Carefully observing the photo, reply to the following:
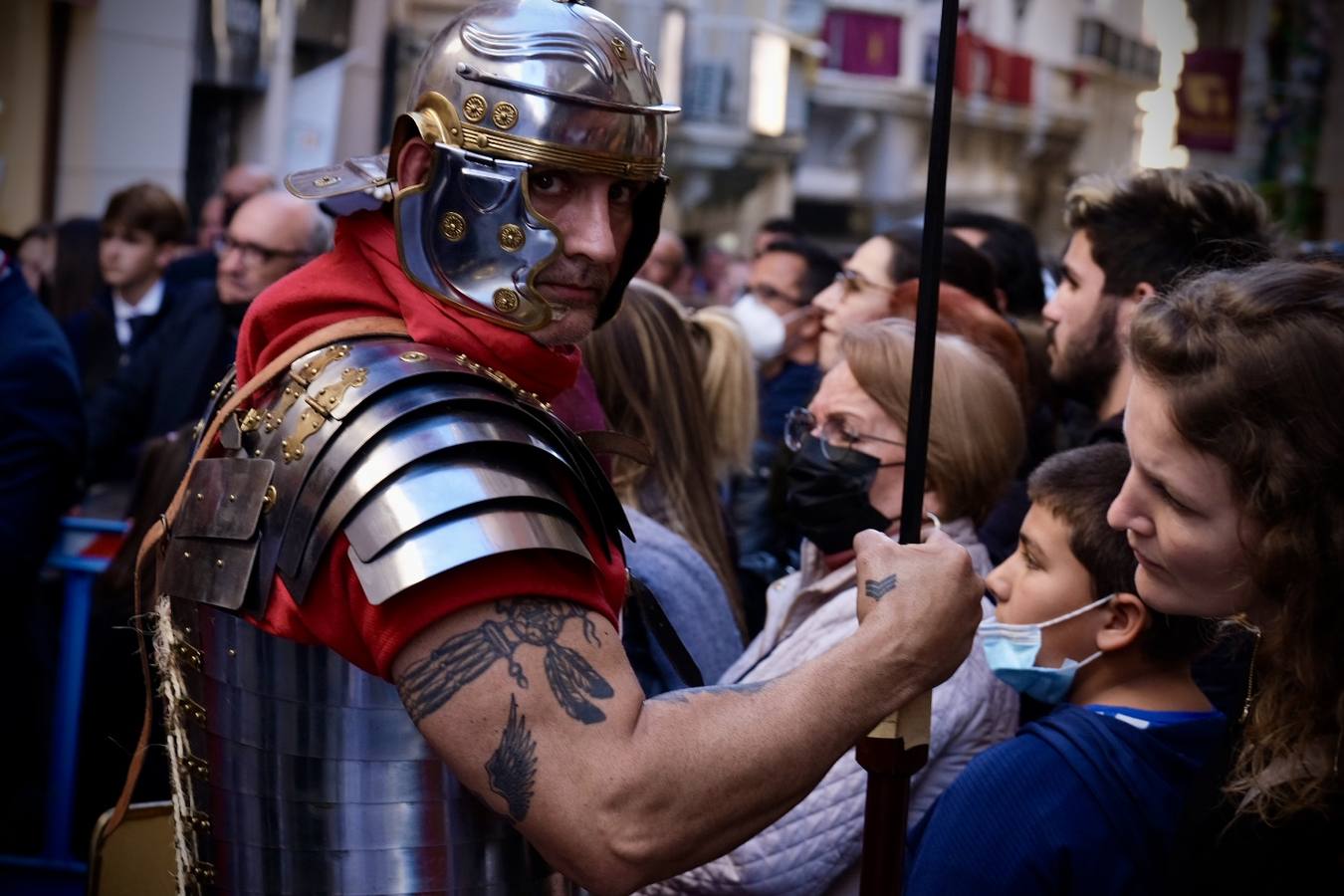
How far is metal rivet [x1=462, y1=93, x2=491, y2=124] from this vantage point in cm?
219

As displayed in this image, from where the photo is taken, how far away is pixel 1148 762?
7.75ft

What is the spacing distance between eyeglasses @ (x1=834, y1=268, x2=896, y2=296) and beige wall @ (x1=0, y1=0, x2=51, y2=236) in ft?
23.4

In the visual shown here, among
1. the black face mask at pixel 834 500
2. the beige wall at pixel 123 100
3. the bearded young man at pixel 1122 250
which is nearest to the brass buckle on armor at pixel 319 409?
the black face mask at pixel 834 500

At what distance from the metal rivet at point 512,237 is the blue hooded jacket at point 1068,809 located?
3.29ft

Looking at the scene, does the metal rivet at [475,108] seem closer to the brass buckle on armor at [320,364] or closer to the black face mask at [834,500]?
the brass buckle on armor at [320,364]

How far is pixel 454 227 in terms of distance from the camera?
7.23ft

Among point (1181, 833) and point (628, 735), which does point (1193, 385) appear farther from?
point (628, 735)

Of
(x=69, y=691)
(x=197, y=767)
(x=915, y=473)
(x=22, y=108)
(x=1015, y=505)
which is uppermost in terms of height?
(x=22, y=108)

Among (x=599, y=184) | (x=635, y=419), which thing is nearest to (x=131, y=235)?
(x=635, y=419)

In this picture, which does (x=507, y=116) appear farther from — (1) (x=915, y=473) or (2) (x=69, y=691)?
(2) (x=69, y=691)

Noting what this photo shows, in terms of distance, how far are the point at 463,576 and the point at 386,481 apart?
0.47 ft

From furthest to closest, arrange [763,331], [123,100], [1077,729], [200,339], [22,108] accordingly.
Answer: [123,100] → [22,108] → [763,331] → [200,339] → [1077,729]

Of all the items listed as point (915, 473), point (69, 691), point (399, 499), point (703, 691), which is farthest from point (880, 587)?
point (69, 691)

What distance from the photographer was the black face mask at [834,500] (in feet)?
10.2
